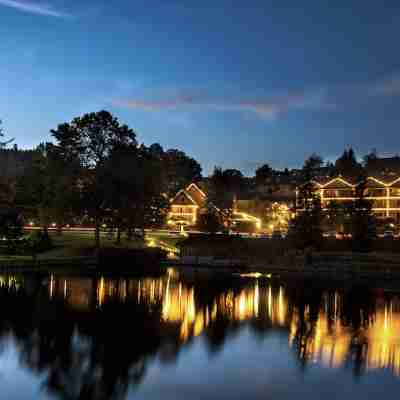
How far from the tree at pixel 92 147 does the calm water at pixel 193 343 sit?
2096cm

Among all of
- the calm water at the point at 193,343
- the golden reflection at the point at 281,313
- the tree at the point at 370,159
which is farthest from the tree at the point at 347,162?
the calm water at the point at 193,343

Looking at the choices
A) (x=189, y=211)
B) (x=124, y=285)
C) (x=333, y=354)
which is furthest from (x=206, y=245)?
(x=333, y=354)

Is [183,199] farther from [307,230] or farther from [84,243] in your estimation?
[307,230]

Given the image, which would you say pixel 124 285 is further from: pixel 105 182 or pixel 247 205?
pixel 247 205

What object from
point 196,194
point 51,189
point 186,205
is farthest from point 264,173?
point 51,189

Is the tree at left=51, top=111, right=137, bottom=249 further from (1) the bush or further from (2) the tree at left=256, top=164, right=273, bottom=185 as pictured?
(2) the tree at left=256, top=164, right=273, bottom=185

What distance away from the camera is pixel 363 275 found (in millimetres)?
56062

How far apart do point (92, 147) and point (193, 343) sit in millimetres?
42315

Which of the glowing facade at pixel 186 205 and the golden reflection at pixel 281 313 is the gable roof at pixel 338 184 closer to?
the glowing facade at pixel 186 205

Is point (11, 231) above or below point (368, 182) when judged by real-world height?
below

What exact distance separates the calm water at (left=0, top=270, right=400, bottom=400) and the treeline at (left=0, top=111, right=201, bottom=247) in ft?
66.8

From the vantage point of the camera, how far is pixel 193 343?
995 inches

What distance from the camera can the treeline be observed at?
61312 mm

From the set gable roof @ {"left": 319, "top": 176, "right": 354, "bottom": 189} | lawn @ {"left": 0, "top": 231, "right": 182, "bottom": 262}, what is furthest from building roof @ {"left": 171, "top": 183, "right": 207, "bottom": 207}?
gable roof @ {"left": 319, "top": 176, "right": 354, "bottom": 189}
